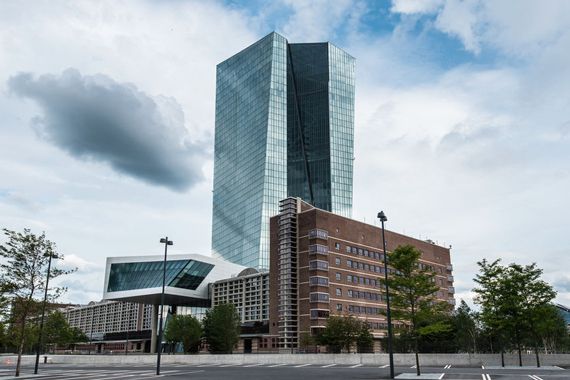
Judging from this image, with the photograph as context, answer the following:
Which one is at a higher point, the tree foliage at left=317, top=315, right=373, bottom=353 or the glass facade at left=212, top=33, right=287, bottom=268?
the glass facade at left=212, top=33, right=287, bottom=268

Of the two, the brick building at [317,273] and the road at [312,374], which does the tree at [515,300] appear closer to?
the road at [312,374]

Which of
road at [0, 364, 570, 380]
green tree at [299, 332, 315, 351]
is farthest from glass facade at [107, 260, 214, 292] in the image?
road at [0, 364, 570, 380]

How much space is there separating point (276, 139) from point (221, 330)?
3908 inches

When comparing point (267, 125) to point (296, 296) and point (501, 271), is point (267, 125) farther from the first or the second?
point (501, 271)

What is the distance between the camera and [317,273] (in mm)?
82438

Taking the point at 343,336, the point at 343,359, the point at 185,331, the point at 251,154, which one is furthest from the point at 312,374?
the point at 251,154

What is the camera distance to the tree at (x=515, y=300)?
4478 cm

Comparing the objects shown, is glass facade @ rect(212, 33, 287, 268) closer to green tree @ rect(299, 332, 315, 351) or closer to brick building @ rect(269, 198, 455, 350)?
brick building @ rect(269, 198, 455, 350)

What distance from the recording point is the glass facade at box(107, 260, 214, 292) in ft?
334

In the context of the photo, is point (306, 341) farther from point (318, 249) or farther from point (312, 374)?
point (312, 374)

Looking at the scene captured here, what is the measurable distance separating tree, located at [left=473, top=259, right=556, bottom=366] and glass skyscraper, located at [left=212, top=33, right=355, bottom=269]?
109 m

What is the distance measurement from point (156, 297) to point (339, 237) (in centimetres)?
4209

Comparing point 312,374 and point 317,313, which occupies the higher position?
point 317,313

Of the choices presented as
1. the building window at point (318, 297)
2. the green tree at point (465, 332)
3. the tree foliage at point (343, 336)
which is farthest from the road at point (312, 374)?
the building window at point (318, 297)
